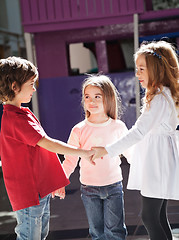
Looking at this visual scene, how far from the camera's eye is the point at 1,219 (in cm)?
395

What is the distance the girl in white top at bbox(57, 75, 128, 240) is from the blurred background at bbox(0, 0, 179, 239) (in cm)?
300

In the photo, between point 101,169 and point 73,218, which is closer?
point 101,169

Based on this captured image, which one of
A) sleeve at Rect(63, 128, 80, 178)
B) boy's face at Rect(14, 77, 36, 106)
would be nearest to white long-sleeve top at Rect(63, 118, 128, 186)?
sleeve at Rect(63, 128, 80, 178)

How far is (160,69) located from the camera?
2.53 m

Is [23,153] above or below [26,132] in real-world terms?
below

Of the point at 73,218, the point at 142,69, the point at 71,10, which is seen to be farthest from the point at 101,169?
the point at 71,10

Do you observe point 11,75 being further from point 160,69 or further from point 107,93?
point 160,69

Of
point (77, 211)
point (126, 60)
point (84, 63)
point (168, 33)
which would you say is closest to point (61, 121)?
point (84, 63)

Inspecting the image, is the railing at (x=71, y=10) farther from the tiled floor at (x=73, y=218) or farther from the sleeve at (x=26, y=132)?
the sleeve at (x=26, y=132)

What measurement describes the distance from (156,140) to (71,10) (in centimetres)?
411

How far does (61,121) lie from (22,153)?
13.8ft

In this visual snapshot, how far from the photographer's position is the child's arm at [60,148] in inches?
94.3

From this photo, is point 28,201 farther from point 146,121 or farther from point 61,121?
point 61,121

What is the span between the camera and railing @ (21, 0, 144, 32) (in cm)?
605
